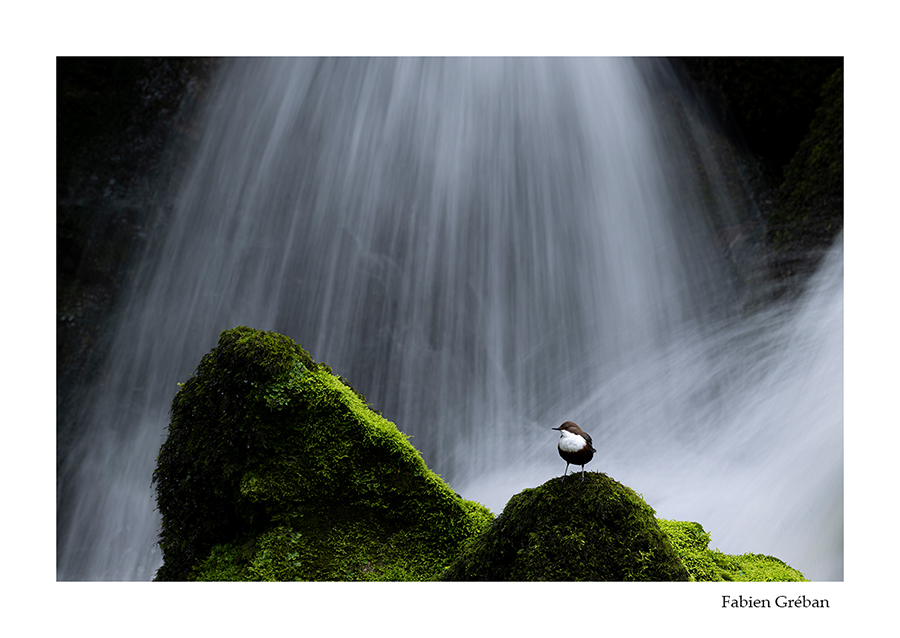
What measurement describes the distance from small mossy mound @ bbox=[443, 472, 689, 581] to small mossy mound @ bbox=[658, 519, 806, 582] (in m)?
0.62

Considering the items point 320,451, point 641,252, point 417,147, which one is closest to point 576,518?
point 320,451

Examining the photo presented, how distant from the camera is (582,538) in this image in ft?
10.8

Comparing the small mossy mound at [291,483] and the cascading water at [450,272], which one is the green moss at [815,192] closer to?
the cascading water at [450,272]

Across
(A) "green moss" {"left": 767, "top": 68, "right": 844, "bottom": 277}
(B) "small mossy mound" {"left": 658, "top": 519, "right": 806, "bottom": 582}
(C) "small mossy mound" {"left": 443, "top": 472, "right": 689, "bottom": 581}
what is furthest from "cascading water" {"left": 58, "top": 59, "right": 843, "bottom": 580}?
(C) "small mossy mound" {"left": 443, "top": 472, "right": 689, "bottom": 581}

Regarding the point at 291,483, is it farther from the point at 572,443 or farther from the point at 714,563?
the point at 714,563

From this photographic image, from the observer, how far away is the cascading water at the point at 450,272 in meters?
8.88

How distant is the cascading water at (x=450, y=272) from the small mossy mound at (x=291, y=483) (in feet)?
13.9

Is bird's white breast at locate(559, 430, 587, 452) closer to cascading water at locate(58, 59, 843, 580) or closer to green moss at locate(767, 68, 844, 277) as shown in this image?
cascading water at locate(58, 59, 843, 580)

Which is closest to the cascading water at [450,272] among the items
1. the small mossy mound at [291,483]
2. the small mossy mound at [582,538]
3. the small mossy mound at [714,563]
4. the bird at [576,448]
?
the small mossy mound at [714,563]

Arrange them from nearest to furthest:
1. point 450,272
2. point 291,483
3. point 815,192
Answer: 1. point 291,483
2. point 815,192
3. point 450,272

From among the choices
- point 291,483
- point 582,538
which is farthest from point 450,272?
point 582,538

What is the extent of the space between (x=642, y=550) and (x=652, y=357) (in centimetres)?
598

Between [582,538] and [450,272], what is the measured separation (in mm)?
6581

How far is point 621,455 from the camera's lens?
833 cm
